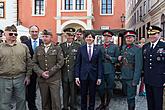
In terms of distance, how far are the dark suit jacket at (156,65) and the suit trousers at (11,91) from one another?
2.54 meters

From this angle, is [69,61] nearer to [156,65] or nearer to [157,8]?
[156,65]

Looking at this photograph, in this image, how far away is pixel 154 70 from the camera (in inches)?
260

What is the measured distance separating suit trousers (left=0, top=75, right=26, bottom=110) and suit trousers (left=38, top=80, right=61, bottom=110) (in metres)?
0.50

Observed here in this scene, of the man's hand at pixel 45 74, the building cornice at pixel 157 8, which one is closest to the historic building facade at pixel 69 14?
the building cornice at pixel 157 8

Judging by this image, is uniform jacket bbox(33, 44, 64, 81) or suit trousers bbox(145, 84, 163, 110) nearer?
suit trousers bbox(145, 84, 163, 110)

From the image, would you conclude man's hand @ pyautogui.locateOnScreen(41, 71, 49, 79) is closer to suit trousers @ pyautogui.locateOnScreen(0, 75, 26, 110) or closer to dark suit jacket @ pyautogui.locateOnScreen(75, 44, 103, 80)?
suit trousers @ pyautogui.locateOnScreen(0, 75, 26, 110)

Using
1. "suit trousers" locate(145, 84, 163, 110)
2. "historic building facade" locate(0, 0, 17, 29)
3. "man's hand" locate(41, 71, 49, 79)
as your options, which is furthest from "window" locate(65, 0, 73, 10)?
"suit trousers" locate(145, 84, 163, 110)

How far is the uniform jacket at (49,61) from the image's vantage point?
7.10m

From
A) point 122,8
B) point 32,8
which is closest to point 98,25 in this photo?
point 122,8

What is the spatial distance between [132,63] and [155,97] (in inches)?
38.6

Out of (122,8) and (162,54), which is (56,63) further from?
(122,8)

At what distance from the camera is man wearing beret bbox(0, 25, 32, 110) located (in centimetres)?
665

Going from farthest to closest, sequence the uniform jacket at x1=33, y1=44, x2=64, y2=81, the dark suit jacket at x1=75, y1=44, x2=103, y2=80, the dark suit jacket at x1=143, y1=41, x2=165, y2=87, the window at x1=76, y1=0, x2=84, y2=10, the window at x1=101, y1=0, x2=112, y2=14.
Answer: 1. the window at x1=101, y1=0, x2=112, y2=14
2. the window at x1=76, y1=0, x2=84, y2=10
3. the dark suit jacket at x1=75, y1=44, x2=103, y2=80
4. the uniform jacket at x1=33, y1=44, x2=64, y2=81
5. the dark suit jacket at x1=143, y1=41, x2=165, y2=87

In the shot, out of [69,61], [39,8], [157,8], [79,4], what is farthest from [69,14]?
[69,61]
